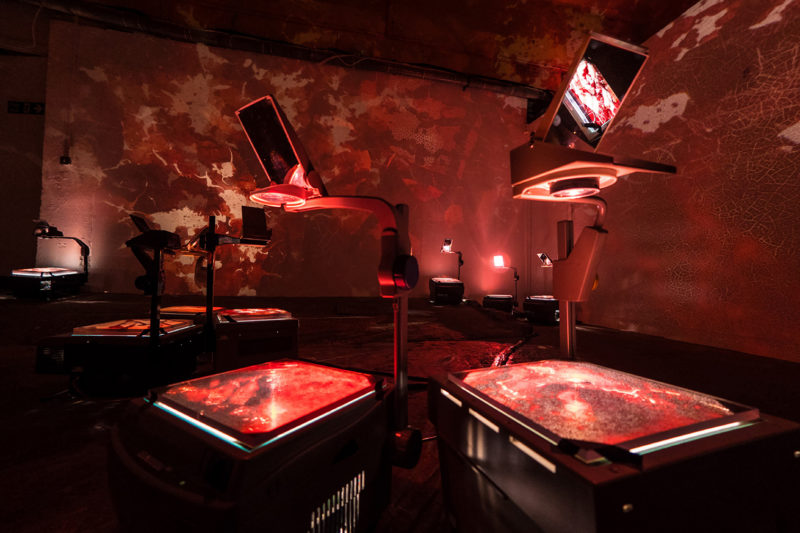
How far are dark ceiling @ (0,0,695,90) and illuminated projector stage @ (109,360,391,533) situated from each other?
165 inches

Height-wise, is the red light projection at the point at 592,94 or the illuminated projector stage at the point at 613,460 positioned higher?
the red light projection at the point at 592,94

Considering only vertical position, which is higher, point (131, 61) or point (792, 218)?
point (131, 61)

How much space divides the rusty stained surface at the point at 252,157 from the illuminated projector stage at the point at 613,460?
14.4ft

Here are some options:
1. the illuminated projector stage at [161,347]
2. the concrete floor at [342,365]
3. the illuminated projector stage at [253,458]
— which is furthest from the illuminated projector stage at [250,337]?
the illuminated projector stage at [253,458]

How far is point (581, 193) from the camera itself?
95cm

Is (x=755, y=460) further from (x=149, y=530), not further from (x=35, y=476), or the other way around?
(x=35, y=476)

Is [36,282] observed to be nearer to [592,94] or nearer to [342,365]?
[342,365]

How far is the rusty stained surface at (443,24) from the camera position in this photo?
353cm

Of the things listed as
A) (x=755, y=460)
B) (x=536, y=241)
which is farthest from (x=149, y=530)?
(x=536, y=241)

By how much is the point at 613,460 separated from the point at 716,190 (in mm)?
4152

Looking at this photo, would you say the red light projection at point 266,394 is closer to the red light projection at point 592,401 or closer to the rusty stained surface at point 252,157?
the red light projection at point 592,401

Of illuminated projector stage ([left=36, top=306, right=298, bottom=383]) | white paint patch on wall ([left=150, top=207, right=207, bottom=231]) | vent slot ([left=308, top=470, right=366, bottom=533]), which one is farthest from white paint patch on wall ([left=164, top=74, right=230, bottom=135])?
vent slot ([left=308, top=470, right=366, bottom=533])

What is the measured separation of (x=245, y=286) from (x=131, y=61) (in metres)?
3.37

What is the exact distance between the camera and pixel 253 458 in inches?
18.1
